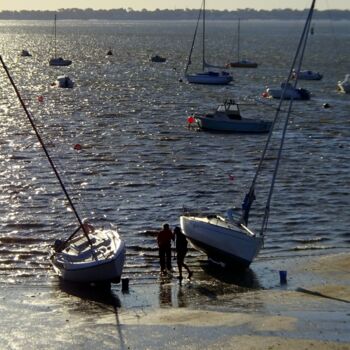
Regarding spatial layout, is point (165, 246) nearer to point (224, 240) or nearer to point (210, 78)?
point (224, 240)

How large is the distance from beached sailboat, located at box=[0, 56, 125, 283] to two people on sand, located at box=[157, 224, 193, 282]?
3.80 ft

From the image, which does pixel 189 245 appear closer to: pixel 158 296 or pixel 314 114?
pixel 158 296

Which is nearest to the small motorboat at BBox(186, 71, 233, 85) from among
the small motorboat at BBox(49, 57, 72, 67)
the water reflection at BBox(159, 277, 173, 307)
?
the small motorboat at BBox(49, 57, 72, 67)

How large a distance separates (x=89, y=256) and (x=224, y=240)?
12.5 ft

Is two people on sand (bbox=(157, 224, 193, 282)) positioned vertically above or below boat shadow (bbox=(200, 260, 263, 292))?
above

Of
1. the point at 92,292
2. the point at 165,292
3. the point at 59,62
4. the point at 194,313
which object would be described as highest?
the point at 194,313

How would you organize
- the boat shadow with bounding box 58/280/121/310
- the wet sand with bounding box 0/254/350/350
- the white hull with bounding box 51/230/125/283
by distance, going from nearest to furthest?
1. the wet sand with bounding box 0/254/350/350
2. the boat shadow with bounding box 58/280/121/310
3. the white hull with bounding box 51/230/125/283

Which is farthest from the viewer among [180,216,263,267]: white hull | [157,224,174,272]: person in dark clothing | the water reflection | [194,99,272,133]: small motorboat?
[194,99,272,133]: small motorboat

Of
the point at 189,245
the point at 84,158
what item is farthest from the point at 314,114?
the point at 189,245

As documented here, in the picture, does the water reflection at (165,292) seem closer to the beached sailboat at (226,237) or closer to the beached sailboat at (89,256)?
the beached sailboat at (89,256)

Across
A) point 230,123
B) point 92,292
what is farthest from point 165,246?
point 230,123

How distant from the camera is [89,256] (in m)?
27.9

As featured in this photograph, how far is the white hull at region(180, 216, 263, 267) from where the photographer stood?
2895cm

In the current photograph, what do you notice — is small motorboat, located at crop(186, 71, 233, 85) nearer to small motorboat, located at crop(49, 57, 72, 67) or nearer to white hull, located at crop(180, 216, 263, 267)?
small motorboat, located at crop(49, 57, 72, 67)
